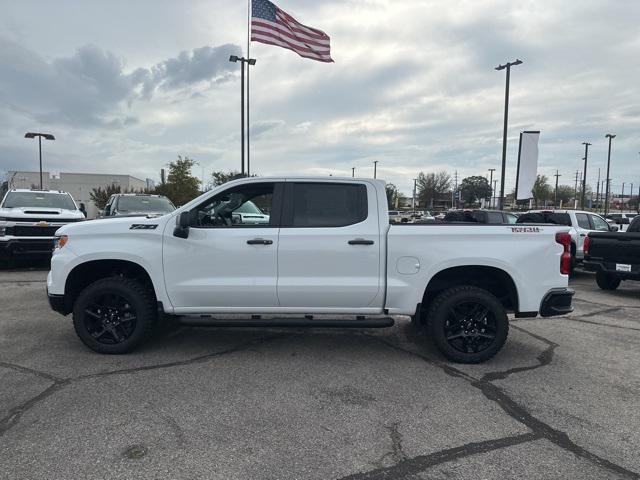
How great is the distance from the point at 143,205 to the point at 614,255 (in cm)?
1112

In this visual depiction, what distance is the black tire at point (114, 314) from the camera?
16.0 feet

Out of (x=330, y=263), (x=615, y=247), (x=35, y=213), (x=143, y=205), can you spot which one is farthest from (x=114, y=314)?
(x=615, y=247)

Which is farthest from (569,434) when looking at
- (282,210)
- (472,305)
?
(282,210)

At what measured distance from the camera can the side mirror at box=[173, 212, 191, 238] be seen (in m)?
4.63

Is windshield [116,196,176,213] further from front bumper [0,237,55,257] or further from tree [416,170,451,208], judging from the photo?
tree [416,170,451,208]

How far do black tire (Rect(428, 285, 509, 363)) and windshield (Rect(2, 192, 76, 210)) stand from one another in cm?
1073

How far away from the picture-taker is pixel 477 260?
4.70 metres

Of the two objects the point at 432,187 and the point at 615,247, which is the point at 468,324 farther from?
the point at 432,187

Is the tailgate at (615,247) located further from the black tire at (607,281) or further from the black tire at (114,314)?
the black tire at (114,314)

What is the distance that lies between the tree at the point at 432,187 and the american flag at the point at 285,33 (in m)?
87.0

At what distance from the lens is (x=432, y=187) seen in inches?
4040

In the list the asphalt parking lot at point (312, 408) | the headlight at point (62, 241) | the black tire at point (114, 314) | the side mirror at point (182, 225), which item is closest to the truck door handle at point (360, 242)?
the asphalt parking lot at point (312, 408)

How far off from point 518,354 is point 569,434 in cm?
192

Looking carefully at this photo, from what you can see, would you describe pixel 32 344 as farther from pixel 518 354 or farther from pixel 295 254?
pixel 518 354
